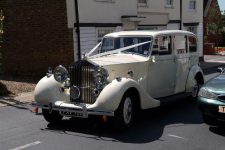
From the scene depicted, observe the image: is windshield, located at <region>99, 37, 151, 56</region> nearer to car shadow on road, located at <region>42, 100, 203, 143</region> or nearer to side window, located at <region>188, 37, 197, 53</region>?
car shadow on road, located at <region>42, 100, 203, 143</region>

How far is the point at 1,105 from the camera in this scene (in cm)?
1068

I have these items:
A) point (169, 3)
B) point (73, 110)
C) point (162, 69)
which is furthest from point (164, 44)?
point (169, 3)

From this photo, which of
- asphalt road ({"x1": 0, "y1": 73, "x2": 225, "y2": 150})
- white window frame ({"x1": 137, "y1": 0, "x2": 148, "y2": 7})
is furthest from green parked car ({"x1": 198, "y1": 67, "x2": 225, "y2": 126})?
white window frame ({"x1": 137, "y1": 0, "x2": 148, "y2": 7})

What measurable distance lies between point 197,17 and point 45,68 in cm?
1365

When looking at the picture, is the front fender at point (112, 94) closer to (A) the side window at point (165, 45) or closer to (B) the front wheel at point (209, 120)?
(B) the front wheel at point (209, 120)

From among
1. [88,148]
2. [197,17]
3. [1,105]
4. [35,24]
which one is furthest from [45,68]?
[197,17]

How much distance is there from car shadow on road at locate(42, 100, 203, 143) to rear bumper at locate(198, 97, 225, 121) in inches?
34.6

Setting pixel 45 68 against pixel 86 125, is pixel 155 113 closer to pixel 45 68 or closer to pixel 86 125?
pixel 86 125

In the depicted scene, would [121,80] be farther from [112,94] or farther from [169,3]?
[169,3]

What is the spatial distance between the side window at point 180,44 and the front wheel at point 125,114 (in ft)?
8.11

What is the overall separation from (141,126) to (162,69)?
1.57m

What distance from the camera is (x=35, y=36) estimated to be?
15820mm

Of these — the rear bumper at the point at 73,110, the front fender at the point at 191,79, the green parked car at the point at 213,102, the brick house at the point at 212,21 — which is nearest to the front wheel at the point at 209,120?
the green parked car at the point at 213,102

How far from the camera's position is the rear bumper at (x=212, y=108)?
23.9ft
